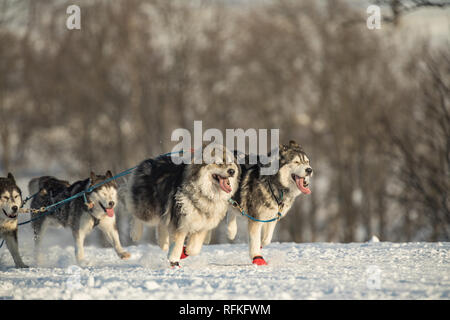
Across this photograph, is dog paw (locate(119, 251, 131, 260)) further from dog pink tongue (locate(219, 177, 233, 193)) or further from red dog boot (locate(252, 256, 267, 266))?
dog pink tongue (locate(219, 177, 233, 193))

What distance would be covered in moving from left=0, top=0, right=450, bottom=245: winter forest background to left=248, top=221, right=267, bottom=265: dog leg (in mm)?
16398

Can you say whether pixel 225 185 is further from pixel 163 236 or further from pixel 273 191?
pixel 163 236

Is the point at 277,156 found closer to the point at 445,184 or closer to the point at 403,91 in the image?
the point at 445,184

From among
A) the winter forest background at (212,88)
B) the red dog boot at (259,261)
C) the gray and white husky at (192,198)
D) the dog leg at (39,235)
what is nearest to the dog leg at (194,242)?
the gray and white husky at (192,198)

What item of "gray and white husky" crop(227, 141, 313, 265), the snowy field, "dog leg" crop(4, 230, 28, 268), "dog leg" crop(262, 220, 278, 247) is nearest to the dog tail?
the snowy field

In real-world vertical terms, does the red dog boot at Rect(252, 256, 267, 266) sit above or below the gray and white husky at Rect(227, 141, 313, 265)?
below

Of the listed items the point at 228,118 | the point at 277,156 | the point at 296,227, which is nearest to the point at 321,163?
the point at 296,227

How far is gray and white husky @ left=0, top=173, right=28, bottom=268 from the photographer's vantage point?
7707 millimetres

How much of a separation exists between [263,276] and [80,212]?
11.2 feet

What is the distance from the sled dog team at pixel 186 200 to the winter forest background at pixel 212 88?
15088mm

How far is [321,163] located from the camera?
2733cm

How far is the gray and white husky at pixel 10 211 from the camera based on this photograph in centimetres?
771

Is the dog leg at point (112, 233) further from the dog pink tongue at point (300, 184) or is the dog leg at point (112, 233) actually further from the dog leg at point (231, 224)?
the dog pink tongue at point (300, 184)

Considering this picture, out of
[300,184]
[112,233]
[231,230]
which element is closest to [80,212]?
[112,233]
